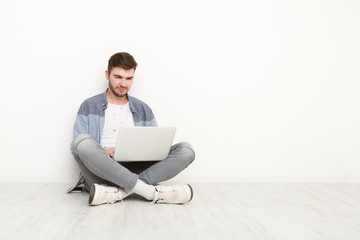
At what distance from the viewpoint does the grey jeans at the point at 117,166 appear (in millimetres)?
2230

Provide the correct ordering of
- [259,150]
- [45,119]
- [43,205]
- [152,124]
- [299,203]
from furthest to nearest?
[259,150] < [45,119] < [152,124] < [299,203] < [43,205]

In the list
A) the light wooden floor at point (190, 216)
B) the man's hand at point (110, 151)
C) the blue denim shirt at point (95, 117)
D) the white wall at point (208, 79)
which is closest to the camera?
the light wooden floor at point (190, 216)


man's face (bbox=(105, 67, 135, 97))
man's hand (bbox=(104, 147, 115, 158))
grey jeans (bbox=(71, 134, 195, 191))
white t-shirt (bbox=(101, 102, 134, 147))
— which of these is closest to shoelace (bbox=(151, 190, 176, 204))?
grey jeans (bbox=(71, 134, 195, 191))

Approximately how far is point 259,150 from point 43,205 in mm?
1690

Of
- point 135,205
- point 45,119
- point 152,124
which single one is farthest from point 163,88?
point 135,205

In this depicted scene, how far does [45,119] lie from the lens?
2971 millimetres

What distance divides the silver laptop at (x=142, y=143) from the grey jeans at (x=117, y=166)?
73 millimetres

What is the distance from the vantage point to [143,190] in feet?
7.52

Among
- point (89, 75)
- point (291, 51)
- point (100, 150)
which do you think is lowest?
point (100, 150)

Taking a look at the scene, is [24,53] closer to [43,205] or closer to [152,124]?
[152,124]

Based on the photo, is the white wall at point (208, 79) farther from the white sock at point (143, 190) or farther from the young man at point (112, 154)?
the white sock at point (143, 190)

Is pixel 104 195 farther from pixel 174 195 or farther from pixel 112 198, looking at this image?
pixel 174 195

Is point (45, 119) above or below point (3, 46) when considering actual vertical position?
below

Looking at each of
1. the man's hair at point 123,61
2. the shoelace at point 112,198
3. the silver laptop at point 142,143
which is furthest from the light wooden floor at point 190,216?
the man's hair at point 123,61
